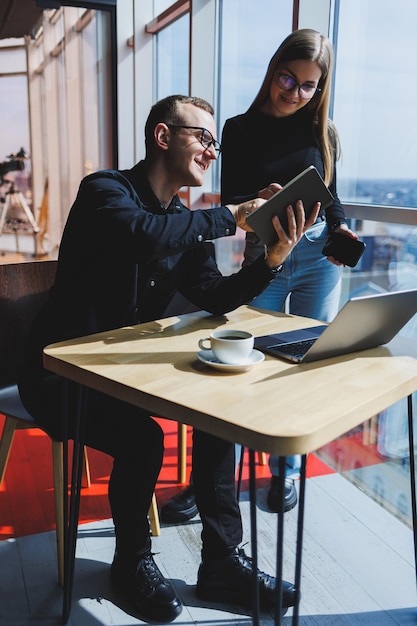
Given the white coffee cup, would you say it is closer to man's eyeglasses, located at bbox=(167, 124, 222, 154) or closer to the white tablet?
the white tablet

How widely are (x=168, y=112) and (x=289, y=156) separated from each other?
54 centimetres

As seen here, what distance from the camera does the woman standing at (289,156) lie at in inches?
71.2

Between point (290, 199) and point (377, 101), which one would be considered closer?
point (290, 199)

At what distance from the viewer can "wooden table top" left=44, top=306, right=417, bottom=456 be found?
86 cm

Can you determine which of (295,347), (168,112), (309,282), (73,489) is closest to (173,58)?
(309,282)

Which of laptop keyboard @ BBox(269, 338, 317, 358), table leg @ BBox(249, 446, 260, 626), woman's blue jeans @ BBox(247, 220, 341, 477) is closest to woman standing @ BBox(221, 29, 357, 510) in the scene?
woman's blue jeans @ BBox(247, 220, 341, 477)

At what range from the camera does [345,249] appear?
1.55m

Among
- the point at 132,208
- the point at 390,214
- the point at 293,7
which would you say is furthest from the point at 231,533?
the point at 293,7

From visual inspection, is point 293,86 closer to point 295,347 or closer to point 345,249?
point 345,249

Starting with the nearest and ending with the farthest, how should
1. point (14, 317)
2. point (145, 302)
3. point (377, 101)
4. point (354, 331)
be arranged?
point (354, 331), point (145, 302), point (14, 317), point (377, 101)

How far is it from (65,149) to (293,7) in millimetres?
2602

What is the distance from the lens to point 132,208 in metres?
1.32

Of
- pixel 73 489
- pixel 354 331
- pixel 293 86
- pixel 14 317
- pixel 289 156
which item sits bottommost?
pixel 73 489

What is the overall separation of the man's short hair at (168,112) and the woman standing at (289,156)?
39 centimetres
